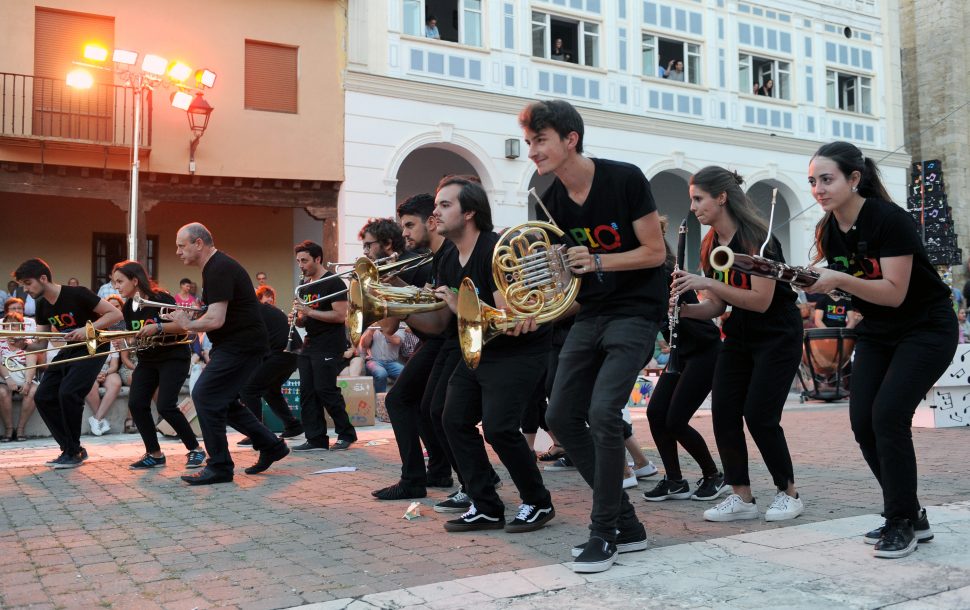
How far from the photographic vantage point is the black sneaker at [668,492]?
6168 mm

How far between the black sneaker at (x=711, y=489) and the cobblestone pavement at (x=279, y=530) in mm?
169

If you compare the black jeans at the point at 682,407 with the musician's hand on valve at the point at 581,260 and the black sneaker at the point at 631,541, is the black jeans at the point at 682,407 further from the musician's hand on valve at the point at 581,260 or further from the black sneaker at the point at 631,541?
the musician's hand on valve at the point at 581,260

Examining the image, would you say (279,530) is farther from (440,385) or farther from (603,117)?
(603,117)

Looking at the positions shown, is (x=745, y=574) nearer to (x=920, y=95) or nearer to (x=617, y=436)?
(x=617, y=436)

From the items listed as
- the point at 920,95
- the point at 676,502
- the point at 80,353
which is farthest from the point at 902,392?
the point at 920,95

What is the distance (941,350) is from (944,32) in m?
31.7

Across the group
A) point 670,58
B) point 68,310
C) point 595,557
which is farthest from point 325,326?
point 670,58

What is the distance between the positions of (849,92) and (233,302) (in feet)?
77.0

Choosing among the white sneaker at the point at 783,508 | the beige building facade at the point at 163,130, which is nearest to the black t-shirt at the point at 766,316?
the white sneaker at the point at 783,508

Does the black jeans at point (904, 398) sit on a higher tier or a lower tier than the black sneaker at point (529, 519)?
higher

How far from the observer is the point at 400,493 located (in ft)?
20.9

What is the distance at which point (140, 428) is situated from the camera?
8.26 meters

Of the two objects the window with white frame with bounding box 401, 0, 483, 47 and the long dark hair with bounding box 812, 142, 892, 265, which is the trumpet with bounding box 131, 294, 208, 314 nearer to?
the long dark hair with bounding box 812, 142, 892, 265

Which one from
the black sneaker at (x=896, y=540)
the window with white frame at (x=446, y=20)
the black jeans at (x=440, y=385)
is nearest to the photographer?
the black sneaker at (x=896, y=540)
